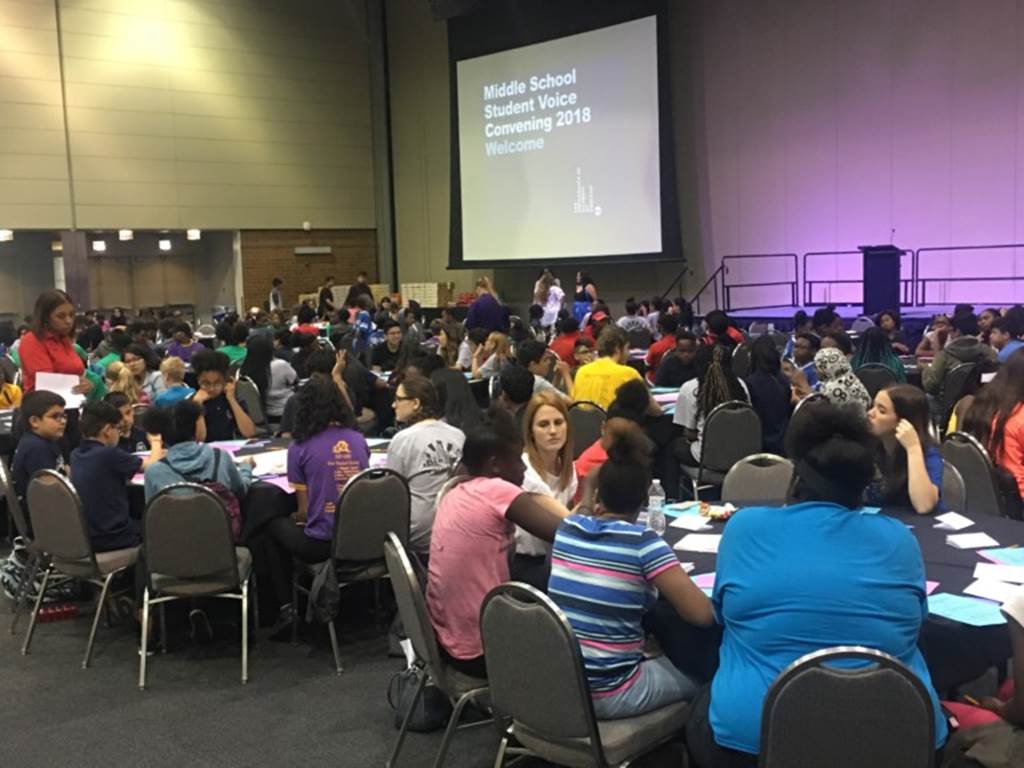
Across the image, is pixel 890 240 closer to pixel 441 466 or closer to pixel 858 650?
pixel 441 466

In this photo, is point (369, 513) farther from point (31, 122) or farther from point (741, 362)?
point (31, 122)

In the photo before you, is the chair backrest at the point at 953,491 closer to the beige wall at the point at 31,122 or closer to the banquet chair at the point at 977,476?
A: the banquet chair at the point at 977,476

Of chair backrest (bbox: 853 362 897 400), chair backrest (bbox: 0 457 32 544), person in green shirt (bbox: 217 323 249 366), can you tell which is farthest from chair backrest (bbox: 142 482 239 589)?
person in green shirt (bbox: 217 323 249 366)

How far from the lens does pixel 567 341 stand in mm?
9250

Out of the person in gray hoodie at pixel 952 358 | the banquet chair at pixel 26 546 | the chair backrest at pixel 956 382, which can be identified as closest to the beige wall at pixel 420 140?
the person in gray hoodie at pixel 952 358

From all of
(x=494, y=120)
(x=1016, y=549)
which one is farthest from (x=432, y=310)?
(x=1016, y=549)

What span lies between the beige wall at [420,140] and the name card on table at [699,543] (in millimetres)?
18151

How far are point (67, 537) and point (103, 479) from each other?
1.04ft

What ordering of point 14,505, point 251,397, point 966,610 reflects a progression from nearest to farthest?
point 966,610, point 14,505, point 251,397

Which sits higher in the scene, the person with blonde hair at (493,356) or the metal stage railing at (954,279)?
the metal stage railing at (954,279)

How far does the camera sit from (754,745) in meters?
2.50

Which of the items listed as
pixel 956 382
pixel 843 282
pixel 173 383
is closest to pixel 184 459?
pixel 173 383

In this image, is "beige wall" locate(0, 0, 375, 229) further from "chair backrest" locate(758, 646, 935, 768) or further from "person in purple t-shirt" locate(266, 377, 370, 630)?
"chair backrest" locate(758, 646, 935, 768)

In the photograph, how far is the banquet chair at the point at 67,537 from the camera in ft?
15.4
